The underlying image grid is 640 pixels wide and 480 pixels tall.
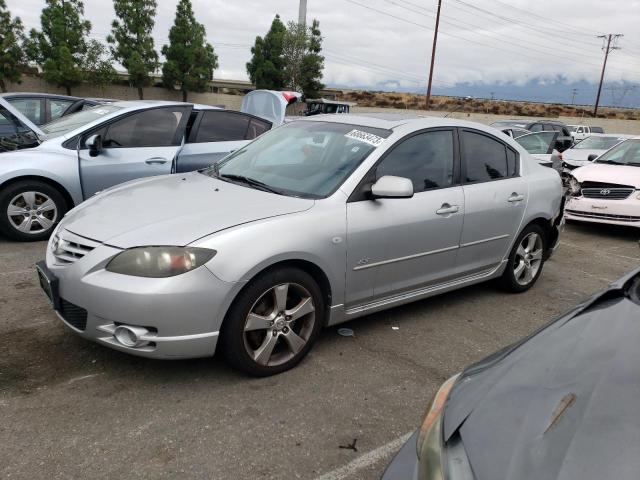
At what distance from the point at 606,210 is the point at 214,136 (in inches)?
236

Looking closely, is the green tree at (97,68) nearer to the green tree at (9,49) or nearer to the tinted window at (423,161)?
the green tree at (9,49)

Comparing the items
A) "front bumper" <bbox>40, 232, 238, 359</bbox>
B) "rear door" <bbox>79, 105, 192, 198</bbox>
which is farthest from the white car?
"front bumper" <bbox>40, 232, 238, 359</bbox>

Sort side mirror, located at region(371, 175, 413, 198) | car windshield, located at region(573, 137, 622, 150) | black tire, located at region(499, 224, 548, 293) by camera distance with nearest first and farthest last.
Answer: side mirror, located at region(371, 175, 413, 198) → black tire, located at region(499, 224, 548, 293) → car windshield, located at region(573, 137, 622, 150)

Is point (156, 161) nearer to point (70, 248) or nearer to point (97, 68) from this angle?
point (70, 248)

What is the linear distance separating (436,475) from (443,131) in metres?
3.30

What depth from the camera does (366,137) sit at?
155 inches

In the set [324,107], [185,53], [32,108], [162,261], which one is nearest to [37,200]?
[162,261]

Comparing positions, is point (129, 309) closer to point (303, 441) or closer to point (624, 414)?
point (303, 441)

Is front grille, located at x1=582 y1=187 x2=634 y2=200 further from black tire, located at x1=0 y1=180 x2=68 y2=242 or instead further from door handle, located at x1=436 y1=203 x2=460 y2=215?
black tire, located at x1=0 y1=180 x2=68 y2=242

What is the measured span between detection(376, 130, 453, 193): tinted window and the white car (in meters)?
4.36

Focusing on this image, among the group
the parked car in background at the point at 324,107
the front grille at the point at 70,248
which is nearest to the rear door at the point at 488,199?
the front grille at the point at 70,248

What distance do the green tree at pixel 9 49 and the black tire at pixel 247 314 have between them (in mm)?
30772

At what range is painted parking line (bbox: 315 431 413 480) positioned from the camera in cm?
246

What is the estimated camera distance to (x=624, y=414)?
4.57ft
